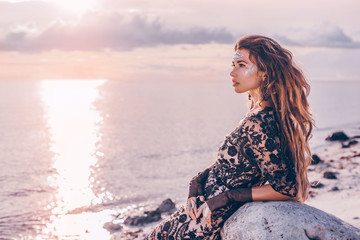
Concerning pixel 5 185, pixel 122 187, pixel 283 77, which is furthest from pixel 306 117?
pixel 5 185

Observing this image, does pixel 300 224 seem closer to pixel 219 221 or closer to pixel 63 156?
pixel 219 221

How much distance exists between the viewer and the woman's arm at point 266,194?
4.09 meters

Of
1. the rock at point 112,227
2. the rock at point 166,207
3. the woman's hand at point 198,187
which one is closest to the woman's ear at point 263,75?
the woman's hand at point 198,187

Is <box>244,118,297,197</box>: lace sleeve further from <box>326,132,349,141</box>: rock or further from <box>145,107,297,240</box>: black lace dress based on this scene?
<box>326,132,349,141</box>: rock

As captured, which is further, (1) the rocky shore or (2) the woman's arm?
(1) the rocky shore

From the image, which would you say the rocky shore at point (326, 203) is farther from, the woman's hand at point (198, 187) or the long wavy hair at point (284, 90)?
the woman's hand at point (198, 187)

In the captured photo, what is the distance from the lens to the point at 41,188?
17.2m

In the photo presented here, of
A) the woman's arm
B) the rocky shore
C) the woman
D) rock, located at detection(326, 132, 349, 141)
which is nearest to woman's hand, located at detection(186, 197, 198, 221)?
the woman

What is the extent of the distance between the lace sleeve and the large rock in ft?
0.84

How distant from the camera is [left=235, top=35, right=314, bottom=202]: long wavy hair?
4051 millimetres

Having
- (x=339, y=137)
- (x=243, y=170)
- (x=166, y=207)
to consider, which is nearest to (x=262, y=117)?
(x=243, y=170)

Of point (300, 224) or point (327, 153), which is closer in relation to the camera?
point (300, 224)

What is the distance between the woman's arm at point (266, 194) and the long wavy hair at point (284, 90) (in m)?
0.21

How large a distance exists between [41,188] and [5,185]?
5.61 feet
